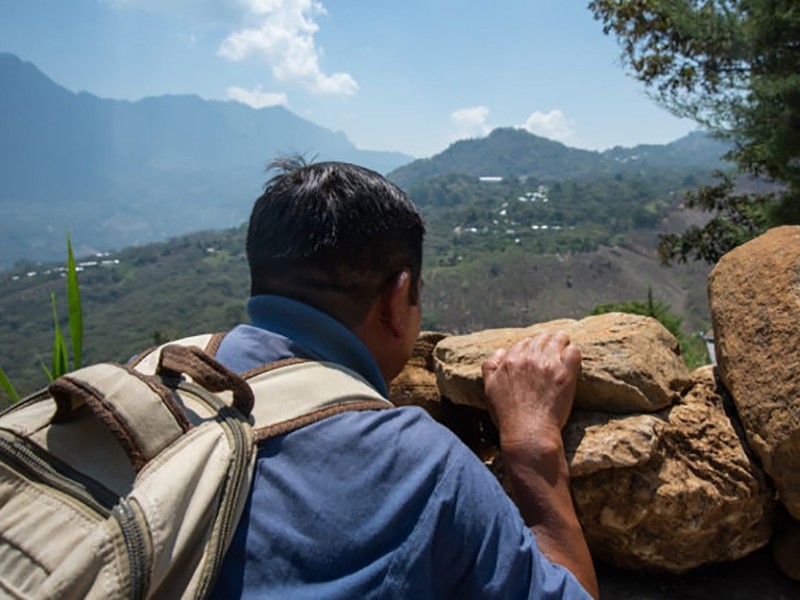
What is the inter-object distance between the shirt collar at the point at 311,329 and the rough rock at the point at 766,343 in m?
1.35

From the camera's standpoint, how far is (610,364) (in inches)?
86.3

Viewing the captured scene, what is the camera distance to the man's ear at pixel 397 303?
1527 millimetres

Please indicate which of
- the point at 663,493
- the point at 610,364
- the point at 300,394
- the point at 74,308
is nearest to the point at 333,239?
the point at 300,394

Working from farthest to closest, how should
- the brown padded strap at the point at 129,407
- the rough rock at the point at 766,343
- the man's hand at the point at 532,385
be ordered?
the rough rock at the point at 766,343
the man's hand at the point at 532,385
the brown padded strap at the point at 129,407

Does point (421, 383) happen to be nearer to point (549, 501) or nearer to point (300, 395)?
point (549, 501)

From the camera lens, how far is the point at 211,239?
482ft

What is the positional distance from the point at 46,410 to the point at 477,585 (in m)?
0.84

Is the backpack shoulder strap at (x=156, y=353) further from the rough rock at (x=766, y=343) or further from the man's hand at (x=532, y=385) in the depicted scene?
the rough rock at (x=766, y=343)

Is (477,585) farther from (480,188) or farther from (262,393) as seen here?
(480,188)

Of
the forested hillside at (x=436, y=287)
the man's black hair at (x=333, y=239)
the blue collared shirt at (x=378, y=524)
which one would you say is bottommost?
the forested hillside at (x=436, y=287)

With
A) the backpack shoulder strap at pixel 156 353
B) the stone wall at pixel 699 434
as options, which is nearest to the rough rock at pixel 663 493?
the stone wall at pixel 699 434

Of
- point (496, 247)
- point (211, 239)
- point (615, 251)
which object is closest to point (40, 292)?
point (211, 239)

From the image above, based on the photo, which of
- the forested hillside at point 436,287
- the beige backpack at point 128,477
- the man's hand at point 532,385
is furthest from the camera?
the forested hillside at point 436,287

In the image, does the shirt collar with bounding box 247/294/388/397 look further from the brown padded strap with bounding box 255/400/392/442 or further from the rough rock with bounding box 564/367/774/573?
the rough rock with bounding box 564/367/774/573
